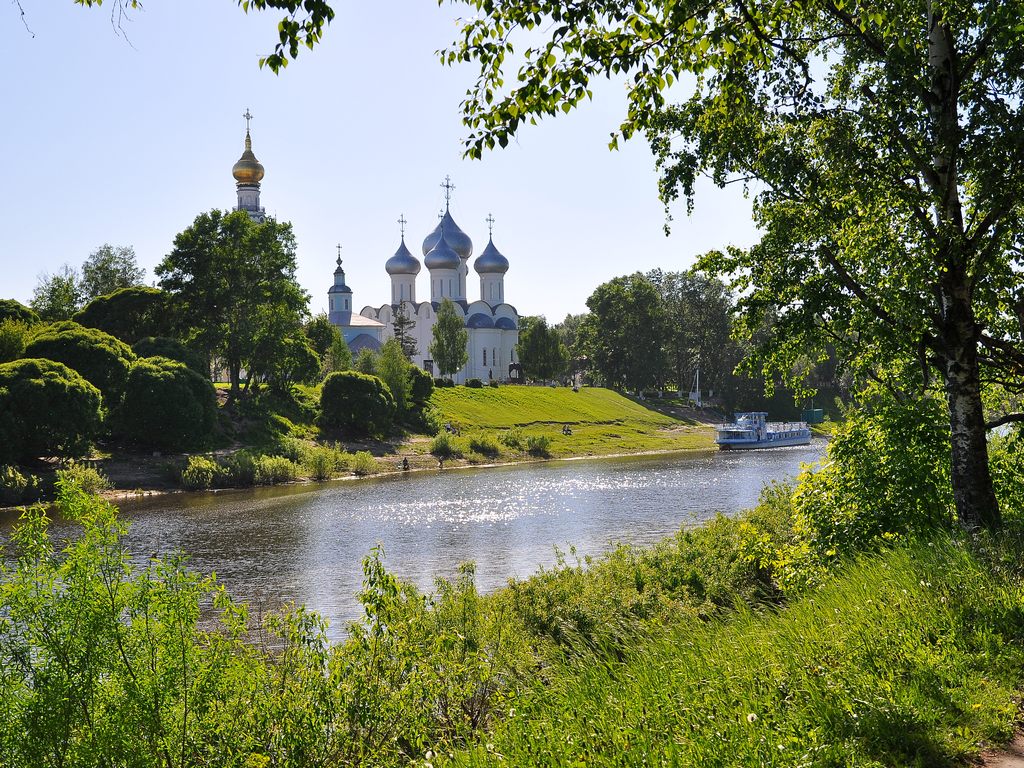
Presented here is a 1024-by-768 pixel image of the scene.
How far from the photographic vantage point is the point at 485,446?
5166 centimetres

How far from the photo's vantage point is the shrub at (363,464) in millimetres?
43312

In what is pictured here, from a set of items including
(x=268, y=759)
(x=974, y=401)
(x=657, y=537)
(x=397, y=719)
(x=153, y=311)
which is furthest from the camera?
(x=153, y=311)

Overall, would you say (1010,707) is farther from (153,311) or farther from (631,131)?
(153,311)

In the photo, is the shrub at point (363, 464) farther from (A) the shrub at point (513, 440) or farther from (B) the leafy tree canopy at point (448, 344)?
(B) the leafy tree canopy at point (448, 344)

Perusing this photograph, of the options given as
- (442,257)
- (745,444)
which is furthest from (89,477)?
(442,257)

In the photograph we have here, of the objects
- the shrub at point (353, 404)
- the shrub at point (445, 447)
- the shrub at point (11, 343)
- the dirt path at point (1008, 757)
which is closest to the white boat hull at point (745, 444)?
the shrub at point (445, 447)

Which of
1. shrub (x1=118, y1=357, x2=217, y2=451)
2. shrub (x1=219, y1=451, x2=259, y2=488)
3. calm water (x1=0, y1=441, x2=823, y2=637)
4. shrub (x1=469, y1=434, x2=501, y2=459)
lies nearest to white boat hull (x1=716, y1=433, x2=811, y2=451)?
calm water (x1=0, y1=441, x2=823, y2=637)

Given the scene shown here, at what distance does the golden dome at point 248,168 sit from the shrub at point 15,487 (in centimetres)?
4838

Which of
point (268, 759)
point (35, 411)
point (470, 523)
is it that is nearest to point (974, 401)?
point (268, 759)

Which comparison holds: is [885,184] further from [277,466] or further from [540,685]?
[277,466]

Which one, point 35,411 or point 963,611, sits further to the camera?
point 35,411

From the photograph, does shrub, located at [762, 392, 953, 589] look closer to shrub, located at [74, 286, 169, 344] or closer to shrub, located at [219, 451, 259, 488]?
shrub, located at [219, 451, 259, 488]

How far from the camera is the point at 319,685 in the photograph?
256 inches

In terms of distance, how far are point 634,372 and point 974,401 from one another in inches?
3156
